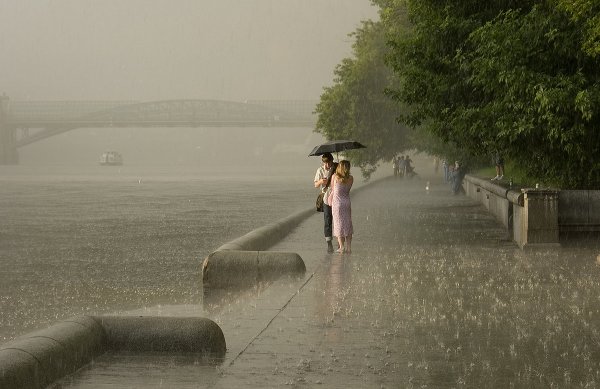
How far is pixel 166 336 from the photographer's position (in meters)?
8.70

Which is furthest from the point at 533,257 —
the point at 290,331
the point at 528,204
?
the point at 290,331

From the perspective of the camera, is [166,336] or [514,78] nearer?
[166,336]

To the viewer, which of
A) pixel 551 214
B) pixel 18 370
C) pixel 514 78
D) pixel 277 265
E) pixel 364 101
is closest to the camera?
pixel 18 370

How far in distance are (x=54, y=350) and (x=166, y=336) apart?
52.8 inches

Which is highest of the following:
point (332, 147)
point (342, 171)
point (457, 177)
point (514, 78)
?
point (514, 78)

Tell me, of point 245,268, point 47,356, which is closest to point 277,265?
point 245,268

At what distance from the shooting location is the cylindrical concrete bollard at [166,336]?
8.64 m

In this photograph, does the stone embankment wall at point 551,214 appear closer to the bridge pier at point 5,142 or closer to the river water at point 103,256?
the river water at point 103,256

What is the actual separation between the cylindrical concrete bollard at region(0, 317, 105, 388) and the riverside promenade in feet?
0.40

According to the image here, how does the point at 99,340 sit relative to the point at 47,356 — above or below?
below

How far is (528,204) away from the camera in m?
18.1

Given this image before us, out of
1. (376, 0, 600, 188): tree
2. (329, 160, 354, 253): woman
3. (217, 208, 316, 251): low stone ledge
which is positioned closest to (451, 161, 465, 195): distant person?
(217, 208, 316, 251): low stone ledge

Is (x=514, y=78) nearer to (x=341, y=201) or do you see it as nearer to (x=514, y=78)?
(x=514, y=78)

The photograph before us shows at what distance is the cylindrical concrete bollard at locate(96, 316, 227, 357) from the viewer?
8641 mm
